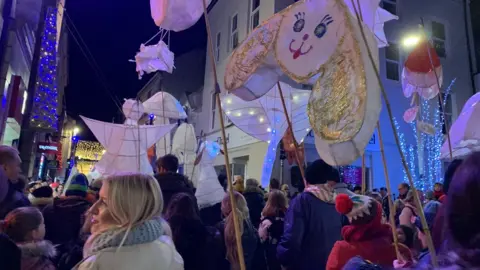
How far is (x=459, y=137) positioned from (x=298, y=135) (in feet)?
8.53

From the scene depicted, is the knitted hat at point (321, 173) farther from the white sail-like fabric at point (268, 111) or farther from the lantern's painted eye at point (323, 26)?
the white sail-like fabric at point (268, 111)

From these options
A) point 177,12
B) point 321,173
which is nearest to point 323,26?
point 321,173

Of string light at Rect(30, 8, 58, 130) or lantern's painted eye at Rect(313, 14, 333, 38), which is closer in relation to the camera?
lantern's painted eye at Rect(313, 14, 333, 38)

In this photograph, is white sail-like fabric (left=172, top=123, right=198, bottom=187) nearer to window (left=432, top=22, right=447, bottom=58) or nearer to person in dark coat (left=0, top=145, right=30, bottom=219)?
person in dark coat (left=0, top=145, right=30, bottom=219)

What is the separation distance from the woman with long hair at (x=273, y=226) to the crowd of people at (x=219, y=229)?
1 centimetres

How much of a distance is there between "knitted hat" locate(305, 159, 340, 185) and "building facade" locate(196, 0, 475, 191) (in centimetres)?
1001

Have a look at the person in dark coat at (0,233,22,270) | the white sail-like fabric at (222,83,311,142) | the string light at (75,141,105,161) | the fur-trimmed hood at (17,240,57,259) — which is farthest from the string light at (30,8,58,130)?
the string light at (75,141,105,161)

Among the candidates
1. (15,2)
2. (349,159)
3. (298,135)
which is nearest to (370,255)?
(349,159)

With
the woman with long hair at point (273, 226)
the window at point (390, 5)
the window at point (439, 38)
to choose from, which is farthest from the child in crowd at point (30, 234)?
the window at point (439, 38)

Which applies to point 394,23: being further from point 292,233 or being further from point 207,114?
point 292,233

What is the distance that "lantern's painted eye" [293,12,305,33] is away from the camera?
3104mm

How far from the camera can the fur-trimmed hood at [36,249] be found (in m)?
2.35

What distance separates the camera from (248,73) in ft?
11.3

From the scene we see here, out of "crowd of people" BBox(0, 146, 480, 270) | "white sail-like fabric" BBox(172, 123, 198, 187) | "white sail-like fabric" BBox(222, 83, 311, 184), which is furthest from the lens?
"white sail-like fabric" BBox(172, 123, 198, 187)
